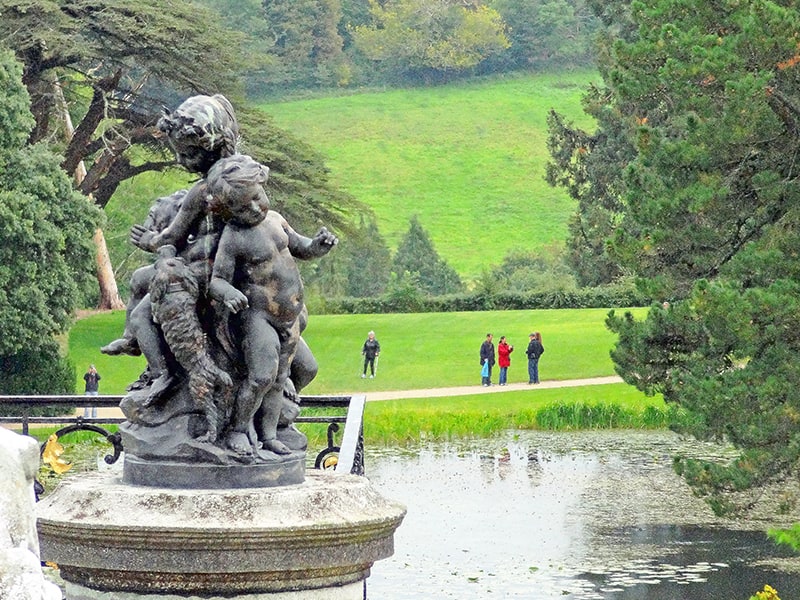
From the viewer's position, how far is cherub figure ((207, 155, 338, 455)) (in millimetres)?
5727

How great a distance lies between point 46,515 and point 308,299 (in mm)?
48418

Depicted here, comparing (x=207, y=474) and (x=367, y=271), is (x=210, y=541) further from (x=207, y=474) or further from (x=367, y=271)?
(x=367, y=271)

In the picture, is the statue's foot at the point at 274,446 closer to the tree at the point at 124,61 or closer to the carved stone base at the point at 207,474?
the carved stone base at the point at 207,474

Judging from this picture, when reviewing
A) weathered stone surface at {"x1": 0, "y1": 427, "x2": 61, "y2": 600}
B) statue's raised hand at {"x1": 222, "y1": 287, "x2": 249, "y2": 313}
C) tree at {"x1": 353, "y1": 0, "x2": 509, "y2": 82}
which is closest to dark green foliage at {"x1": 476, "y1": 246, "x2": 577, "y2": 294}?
tree at {"x1": 353, "y1": 0, "x2": 509, "y2": 82}

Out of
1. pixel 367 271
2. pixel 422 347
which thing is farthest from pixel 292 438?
pixel 367 271

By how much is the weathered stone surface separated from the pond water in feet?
43.0

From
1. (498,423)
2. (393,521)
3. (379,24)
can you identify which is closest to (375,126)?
(379,24)

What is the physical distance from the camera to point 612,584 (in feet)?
53.4

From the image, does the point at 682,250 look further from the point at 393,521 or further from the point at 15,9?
the point at 15,9

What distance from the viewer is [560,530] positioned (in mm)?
19875

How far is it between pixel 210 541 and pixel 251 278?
0.95 metres

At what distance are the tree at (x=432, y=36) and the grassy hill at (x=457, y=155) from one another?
2.25 m

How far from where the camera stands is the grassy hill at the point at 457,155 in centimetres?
8675

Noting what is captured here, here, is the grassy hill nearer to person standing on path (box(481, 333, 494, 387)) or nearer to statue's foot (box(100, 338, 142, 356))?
person standing on path (box(481, 333, 494, 387))
